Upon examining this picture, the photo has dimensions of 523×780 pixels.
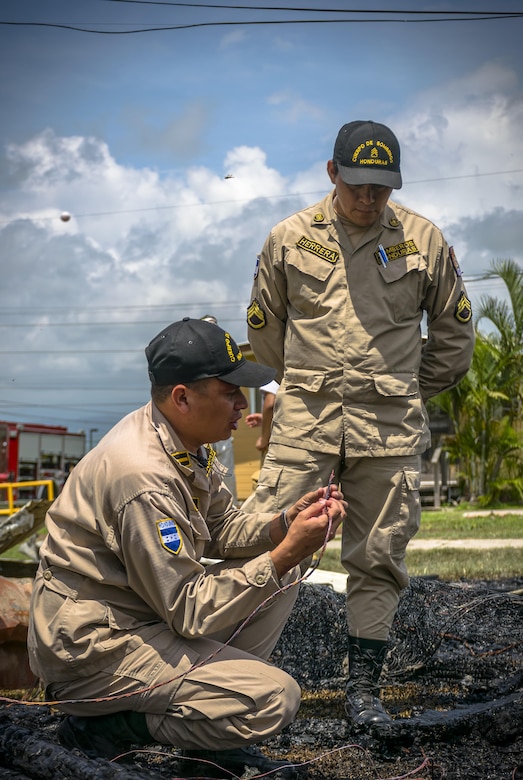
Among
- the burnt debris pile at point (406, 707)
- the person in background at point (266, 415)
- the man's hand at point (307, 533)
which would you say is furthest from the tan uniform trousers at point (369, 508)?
the person in background at point (266, 415)

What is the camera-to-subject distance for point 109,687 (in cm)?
280

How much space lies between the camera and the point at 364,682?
3811 mm

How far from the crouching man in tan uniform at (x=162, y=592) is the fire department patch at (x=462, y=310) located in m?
1.56

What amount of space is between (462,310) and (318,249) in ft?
2.44

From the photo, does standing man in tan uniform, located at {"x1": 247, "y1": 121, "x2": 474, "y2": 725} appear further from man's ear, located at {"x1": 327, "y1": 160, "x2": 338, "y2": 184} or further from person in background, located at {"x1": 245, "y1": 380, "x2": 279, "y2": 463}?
person in background, located at {"x1": 245, "y1": 380, "x2": 279, "y2": 463}

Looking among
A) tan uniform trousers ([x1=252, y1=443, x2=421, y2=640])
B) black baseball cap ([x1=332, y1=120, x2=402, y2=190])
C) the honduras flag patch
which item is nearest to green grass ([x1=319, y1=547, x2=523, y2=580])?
tan uniform trousers ([x1=252, y1=443, x2=421, y2=640])

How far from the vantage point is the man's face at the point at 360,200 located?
395 centimetres

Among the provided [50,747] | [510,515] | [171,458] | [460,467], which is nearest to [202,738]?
[50,747]

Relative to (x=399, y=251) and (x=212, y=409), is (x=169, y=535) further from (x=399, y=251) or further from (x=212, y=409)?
(x=399, y=251)

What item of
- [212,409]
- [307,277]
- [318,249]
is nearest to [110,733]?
[212,409]

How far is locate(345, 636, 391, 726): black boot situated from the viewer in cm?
358

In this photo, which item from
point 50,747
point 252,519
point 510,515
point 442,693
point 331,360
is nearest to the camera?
point 50,747

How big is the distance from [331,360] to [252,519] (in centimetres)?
97

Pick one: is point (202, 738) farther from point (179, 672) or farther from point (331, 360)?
point (331, 360)
